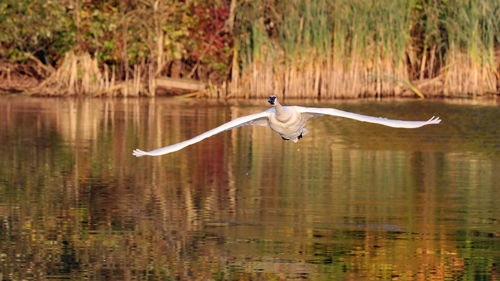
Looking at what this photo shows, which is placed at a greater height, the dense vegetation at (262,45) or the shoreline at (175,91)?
the dense vegetation at (262,45)

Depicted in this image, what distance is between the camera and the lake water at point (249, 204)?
1162 centimetres

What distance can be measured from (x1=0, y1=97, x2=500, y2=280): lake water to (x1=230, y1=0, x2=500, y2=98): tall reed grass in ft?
25.9

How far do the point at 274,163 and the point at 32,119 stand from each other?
9.36 metres

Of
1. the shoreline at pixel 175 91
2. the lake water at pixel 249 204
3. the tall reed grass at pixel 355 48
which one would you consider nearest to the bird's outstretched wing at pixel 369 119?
the lake water at pixel 249 204

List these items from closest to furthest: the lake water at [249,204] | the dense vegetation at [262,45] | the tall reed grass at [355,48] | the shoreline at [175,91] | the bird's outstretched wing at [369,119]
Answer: the lake water at [249,204], the bird's outstretched wing at [369,119], the tall reed grass at [355,48], the dense vegetation at [262,45], the shoreline at [175,91]

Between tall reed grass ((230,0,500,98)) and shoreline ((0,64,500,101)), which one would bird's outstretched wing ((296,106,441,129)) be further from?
shoreline ((0,64,500,101))

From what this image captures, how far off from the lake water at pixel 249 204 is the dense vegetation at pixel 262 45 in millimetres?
8029

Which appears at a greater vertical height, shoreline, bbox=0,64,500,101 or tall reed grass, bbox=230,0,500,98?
tall reed grass, bbox=230,0,500,98

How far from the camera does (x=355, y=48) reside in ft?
112

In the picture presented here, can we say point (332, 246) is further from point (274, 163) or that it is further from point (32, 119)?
point (32, 119)

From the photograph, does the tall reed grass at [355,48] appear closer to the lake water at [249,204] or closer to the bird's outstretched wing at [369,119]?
the lake water at [249,204]

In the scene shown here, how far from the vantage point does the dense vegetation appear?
3419cm

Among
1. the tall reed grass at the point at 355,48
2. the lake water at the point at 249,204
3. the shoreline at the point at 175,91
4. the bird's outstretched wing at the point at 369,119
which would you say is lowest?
the lake water at the point at 249,204

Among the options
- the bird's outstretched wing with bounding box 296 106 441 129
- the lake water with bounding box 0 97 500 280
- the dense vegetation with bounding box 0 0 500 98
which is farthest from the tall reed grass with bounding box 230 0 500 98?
the bird's outstretched wing with bounding box 296 106 441 129
